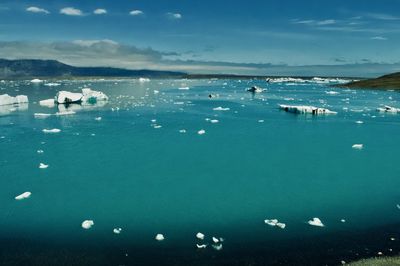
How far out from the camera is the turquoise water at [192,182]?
36.8 ft

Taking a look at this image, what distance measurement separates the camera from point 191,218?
38.9 feet

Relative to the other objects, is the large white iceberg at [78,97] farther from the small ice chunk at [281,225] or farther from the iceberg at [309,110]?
the small ice chunk at [281,225]

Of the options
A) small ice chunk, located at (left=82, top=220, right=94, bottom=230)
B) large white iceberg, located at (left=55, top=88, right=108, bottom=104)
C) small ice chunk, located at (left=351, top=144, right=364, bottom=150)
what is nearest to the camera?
small ice chunk, located at (left=82, top=220, right=94, bottom=230)

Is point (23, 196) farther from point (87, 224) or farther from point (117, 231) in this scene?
point (117, 231)

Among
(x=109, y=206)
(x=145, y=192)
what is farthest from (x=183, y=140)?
(x=109, y=206)

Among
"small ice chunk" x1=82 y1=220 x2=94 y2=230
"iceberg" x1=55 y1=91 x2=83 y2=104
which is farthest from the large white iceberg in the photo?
"small ice chunk" x1=82 y1=220 x2=94 y2=230

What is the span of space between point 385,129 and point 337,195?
18462mm

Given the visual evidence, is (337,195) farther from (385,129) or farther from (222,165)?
(385,129)

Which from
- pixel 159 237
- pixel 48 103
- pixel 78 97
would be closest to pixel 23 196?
pixel 159 237

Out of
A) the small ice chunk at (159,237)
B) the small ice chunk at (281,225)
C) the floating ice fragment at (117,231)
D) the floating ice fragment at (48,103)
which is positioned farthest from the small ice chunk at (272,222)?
the floating ice fragment at (48,103)

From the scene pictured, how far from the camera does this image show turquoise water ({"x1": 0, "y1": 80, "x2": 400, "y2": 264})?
11.2 metres

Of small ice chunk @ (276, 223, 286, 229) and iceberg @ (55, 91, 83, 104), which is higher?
iceberg @ (55, 91, 83, 104)

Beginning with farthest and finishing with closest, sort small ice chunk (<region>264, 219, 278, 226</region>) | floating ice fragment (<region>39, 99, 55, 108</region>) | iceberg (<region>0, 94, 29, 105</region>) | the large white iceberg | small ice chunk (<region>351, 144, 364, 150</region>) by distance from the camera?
the large white iceberg
floating ice fragment (<region>39, 99, 55, 108</region>)
iceberg (<region>0, 94, 29, 105</region>)
small ice chunk (<region>351, 144, 364, 150</region>)
small ice chunk (<region>264, 219, 278, 226</region>)

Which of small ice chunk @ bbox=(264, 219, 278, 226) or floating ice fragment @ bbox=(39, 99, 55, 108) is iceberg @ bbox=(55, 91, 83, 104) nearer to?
floating ice fragment @ bbox=(39, 99, 55, 108)
